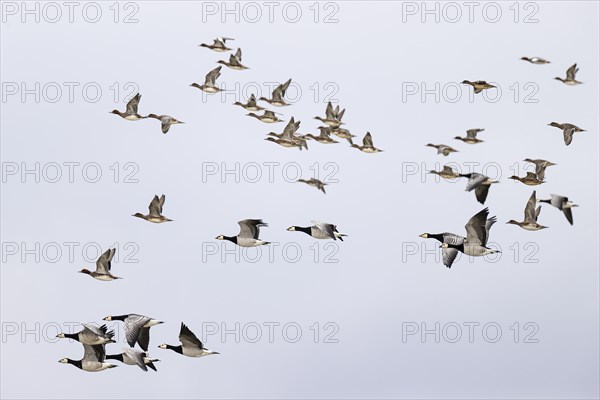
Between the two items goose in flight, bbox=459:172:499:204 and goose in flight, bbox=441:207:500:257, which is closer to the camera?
goose in flight, bbox=459:172:499:204

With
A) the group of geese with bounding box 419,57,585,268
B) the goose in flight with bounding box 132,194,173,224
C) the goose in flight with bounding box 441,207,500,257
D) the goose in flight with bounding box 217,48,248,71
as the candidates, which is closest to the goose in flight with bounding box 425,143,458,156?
the group of geese with bounding box 419,57,585,268

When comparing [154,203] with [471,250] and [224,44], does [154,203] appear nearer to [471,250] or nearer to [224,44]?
[224,44]

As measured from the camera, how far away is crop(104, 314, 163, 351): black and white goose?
40375 mm

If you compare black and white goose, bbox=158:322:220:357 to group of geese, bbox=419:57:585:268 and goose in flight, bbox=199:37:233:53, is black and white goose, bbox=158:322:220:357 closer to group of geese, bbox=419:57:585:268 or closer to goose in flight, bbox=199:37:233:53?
group of geese, bbox=419:57:585:268

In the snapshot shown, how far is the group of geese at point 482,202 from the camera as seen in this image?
41.7 metres

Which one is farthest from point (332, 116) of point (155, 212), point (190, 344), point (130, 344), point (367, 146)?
point (130, 344)

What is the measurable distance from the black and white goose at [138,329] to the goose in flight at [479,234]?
7654mm

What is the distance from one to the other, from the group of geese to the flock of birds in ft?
8.03

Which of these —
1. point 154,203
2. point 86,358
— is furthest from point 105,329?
point 154,203

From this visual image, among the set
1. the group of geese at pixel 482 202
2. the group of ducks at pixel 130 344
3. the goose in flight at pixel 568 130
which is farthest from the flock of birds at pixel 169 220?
the goose in flight at pixel 568 130

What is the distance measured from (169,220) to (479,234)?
8.86 m

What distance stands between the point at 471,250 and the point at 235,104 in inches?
425

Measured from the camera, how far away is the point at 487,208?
1654 inches

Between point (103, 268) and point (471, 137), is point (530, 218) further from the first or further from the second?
point (103, 268)
